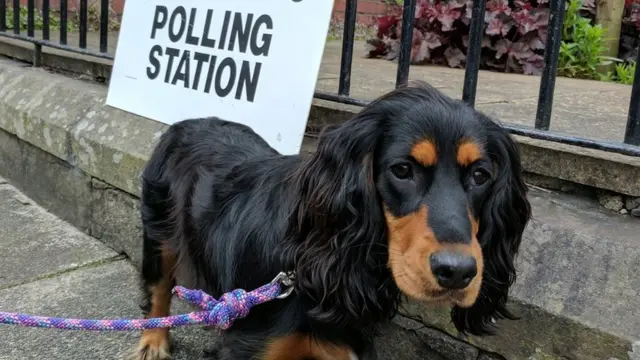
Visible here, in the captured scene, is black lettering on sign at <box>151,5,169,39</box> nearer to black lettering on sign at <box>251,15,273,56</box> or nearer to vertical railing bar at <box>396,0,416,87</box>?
black lettering on sign at <box>251,15,273,56</box>

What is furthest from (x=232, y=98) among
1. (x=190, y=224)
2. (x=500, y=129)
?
(x=500, y=129)

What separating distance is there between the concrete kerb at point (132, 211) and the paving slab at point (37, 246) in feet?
0.33

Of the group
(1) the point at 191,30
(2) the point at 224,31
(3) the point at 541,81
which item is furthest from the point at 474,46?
(1) the point at 191,30

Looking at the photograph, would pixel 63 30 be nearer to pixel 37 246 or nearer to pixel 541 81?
pixel 37 246

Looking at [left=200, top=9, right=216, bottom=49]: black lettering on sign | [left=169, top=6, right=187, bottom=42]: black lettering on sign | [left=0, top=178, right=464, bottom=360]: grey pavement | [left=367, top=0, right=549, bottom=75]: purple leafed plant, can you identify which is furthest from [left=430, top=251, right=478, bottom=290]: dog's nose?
[left=367, top=0, right=549, bottom=75]: purple leafed plant

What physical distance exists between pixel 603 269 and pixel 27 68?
4187 mm

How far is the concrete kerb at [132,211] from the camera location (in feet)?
6.49

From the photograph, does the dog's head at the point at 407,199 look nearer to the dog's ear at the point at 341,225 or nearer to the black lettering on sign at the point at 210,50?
the dog's ear at the point at 341,225

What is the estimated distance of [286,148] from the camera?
114 inches

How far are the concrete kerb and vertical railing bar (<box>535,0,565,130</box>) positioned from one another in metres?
0.30

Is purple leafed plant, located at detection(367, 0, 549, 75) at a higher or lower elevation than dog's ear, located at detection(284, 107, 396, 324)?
higher

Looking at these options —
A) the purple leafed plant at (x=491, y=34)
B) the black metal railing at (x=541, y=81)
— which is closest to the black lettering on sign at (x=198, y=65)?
the black metal railing at (x=541, y=81)

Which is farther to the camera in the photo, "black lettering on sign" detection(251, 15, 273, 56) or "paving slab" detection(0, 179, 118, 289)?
"paving slab" detection(0, 179, 118, 289)

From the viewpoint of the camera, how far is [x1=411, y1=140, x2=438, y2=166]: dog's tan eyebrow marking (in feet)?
5.59
